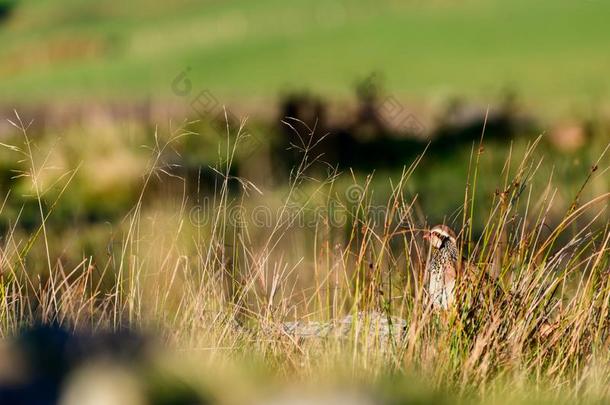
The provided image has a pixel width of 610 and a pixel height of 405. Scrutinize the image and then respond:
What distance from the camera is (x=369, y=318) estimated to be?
12.5 ft

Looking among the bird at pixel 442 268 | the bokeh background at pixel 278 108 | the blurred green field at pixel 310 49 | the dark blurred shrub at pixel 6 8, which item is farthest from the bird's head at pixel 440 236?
the dark blurred shrub at pixel 6 8

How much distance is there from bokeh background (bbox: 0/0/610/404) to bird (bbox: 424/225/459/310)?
21 cm

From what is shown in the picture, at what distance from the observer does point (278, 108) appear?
1712 cm

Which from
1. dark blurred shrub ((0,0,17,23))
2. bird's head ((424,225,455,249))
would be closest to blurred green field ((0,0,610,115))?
dark blurred shrub ((0,0,17,23))

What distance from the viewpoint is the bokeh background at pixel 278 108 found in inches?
340

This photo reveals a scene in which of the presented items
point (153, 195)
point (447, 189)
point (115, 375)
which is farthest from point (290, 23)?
point (115, 375)

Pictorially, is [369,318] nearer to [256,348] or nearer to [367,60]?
[256,348]

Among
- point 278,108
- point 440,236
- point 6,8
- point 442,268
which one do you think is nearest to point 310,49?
point 278,108

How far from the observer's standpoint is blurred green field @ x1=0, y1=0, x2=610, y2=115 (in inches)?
901

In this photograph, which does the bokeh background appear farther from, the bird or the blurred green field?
the bird

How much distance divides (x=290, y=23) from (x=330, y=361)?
95.2ft

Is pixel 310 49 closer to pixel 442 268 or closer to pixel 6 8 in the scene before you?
pixel 6 8

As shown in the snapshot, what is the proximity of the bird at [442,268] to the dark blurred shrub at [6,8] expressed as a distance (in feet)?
114

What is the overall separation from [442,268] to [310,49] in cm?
2504
